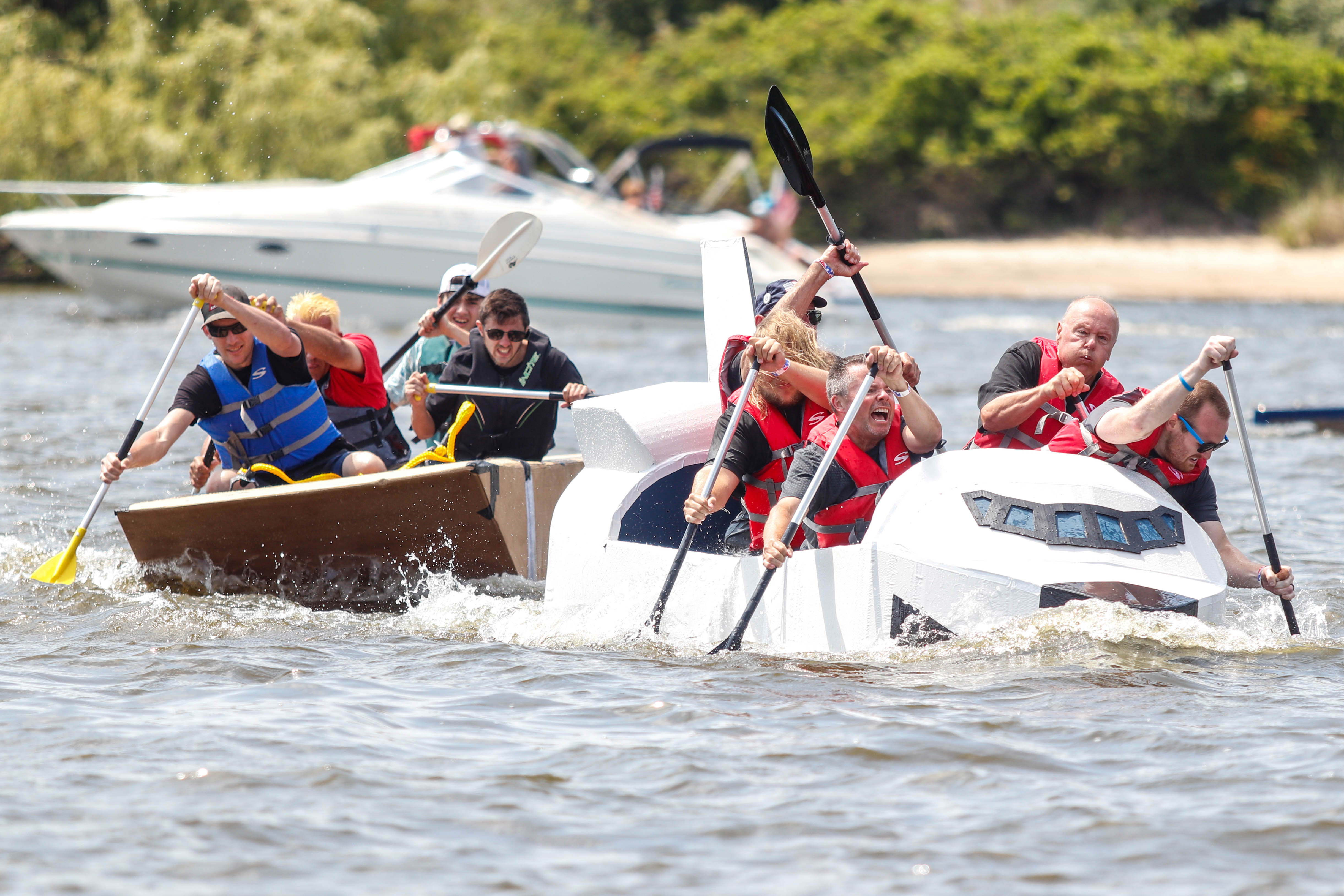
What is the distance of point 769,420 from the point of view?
5.11 m

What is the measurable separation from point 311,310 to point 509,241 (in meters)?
1.38

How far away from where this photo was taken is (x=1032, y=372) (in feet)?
16.8

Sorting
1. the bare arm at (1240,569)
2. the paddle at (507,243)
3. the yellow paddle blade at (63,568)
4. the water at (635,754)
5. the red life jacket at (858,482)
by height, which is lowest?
the water at (635,754)

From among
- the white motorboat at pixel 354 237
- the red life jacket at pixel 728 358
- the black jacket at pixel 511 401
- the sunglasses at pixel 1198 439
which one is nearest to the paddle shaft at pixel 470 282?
the black jacket at pixel 511 401

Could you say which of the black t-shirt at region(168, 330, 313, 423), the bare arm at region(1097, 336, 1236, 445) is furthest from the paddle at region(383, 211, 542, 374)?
the bare arm at region(1097, 336, 1236, 445)

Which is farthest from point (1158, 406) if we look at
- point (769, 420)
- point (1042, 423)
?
point (769, 420)

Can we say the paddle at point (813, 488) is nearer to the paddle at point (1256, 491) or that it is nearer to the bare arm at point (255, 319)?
the paddle at point (1256, 491)

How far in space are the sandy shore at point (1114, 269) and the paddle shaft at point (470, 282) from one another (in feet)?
61.4

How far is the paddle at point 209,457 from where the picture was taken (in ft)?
22.3

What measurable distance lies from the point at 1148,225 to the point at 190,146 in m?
17.5

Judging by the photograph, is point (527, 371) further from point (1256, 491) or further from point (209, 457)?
point (1256, 491)

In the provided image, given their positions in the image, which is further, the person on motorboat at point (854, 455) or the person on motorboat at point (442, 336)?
the person on motorboat at point (442, 336)

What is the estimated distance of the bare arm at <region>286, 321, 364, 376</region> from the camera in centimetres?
614

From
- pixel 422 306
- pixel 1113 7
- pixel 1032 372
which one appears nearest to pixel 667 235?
pixel 422 306
